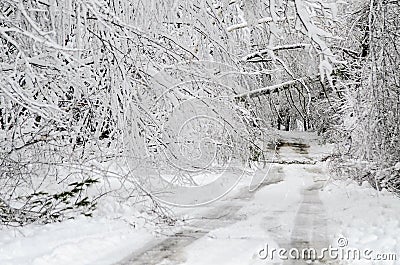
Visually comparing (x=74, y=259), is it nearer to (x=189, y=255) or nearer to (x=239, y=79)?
(x=189, y=255)

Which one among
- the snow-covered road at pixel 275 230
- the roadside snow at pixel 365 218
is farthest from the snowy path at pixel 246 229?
the roadside snow at pixel 365 218

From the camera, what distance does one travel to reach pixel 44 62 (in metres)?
5.71

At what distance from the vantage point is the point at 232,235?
27.1 feet

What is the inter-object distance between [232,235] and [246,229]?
0.57 metres

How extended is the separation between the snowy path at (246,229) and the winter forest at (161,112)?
67 millimetres

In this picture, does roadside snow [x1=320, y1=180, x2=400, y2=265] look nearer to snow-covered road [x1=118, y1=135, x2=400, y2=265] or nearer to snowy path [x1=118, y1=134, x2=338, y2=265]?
snow-covered road [x1=118, y1=135, x2=400, y2=265]

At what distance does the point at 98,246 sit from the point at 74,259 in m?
0.67

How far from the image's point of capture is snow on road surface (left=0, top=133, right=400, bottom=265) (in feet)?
22.4

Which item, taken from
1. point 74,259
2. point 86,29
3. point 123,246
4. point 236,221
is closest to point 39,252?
point 74,259

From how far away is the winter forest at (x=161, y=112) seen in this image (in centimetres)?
522

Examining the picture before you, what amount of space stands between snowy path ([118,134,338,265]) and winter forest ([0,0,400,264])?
0.07 metres

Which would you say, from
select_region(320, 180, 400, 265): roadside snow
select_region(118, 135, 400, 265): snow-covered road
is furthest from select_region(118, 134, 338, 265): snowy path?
select_region(320, 180, 400, 265): roadside snow

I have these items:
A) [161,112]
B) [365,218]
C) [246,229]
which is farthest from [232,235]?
[365,218]

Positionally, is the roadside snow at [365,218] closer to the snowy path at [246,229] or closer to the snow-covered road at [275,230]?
the snow-covered road at [275,230]
